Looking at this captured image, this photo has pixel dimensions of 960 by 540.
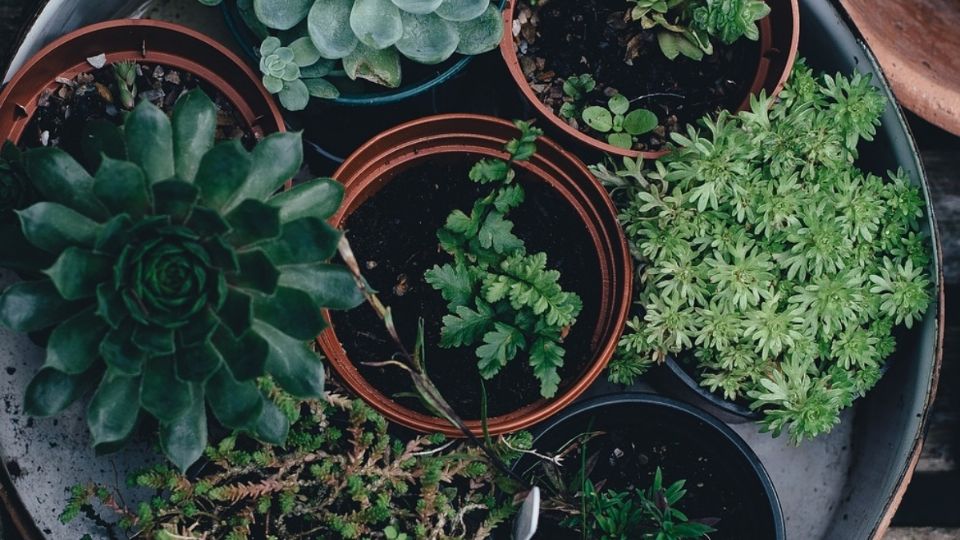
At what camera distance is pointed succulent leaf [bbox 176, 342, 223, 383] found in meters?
1.02

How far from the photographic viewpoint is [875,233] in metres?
1.41

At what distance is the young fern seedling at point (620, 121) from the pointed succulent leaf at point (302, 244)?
611 millimetres

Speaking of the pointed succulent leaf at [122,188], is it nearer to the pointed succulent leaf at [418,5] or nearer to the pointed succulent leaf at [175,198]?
the pointed succulent leaf at [175,198]

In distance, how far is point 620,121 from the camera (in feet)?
4.88

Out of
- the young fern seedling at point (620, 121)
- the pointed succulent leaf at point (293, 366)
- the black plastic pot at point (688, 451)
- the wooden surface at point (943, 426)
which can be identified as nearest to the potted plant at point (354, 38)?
the young fern seedling at point (620, 121)

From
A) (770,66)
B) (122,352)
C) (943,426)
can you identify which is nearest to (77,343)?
(122,352)

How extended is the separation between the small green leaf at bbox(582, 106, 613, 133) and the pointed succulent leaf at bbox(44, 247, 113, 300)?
823 mm

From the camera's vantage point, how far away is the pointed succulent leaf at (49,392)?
3.51ft

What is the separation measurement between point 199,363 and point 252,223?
0.60 feet

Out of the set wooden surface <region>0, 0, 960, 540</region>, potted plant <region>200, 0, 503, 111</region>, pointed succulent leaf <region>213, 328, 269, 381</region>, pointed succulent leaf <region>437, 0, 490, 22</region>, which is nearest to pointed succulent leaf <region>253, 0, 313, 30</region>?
potted plant <region>200, 0, 503, 111</region>

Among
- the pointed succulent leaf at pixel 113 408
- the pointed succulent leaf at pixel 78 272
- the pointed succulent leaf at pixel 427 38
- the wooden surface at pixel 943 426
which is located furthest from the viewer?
the wooden surface at pixel 943 426

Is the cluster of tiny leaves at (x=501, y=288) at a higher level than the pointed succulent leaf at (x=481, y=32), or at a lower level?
lower

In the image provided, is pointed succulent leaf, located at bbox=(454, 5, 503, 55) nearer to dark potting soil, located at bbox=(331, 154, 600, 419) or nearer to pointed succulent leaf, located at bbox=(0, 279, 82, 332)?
dark potting soil, located at bbox=(331, 154, 600, 419)

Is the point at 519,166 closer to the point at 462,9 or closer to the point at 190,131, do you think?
the point at 462,9
